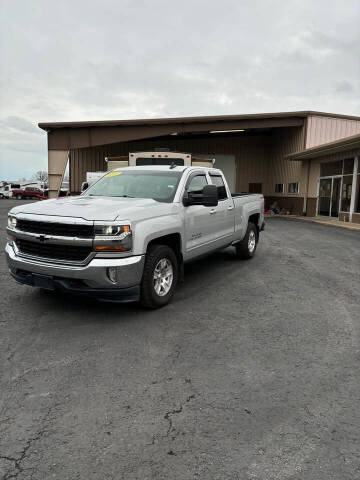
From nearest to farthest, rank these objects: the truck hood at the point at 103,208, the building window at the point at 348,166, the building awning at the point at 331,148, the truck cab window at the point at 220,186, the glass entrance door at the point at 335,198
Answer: the truck hood at the point at 103,208 < the truck cab window at the point at 220,186 < the building awning at the point at 331,148 < the building window at the point at 348,166 < the glass entrance door at the point at 335,198

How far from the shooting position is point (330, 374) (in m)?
3.42

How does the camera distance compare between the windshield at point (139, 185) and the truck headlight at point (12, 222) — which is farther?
the windshield at point (139, 185)

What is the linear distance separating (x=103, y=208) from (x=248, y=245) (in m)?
4.59

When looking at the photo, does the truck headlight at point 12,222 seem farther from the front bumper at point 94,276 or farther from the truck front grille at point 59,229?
the front bumper at point 94,276

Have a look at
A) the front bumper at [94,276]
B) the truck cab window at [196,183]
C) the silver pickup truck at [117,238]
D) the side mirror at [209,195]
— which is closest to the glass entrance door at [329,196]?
the truck cab window at [196,183]

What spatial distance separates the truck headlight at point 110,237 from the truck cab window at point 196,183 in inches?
73.9

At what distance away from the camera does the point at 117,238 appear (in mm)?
4309

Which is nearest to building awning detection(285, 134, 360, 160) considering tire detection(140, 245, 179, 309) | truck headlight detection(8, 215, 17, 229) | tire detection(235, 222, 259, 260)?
tire detection(235, 222, 259, 260)

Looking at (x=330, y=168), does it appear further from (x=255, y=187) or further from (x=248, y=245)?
(x=248, y=245)

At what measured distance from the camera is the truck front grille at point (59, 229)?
434 centimetres

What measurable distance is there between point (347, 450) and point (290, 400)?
61cm

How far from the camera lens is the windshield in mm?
5699

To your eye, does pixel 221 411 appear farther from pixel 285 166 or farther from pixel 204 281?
pixel 285 166

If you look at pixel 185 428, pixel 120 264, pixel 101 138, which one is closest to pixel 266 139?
pixel 101 138
